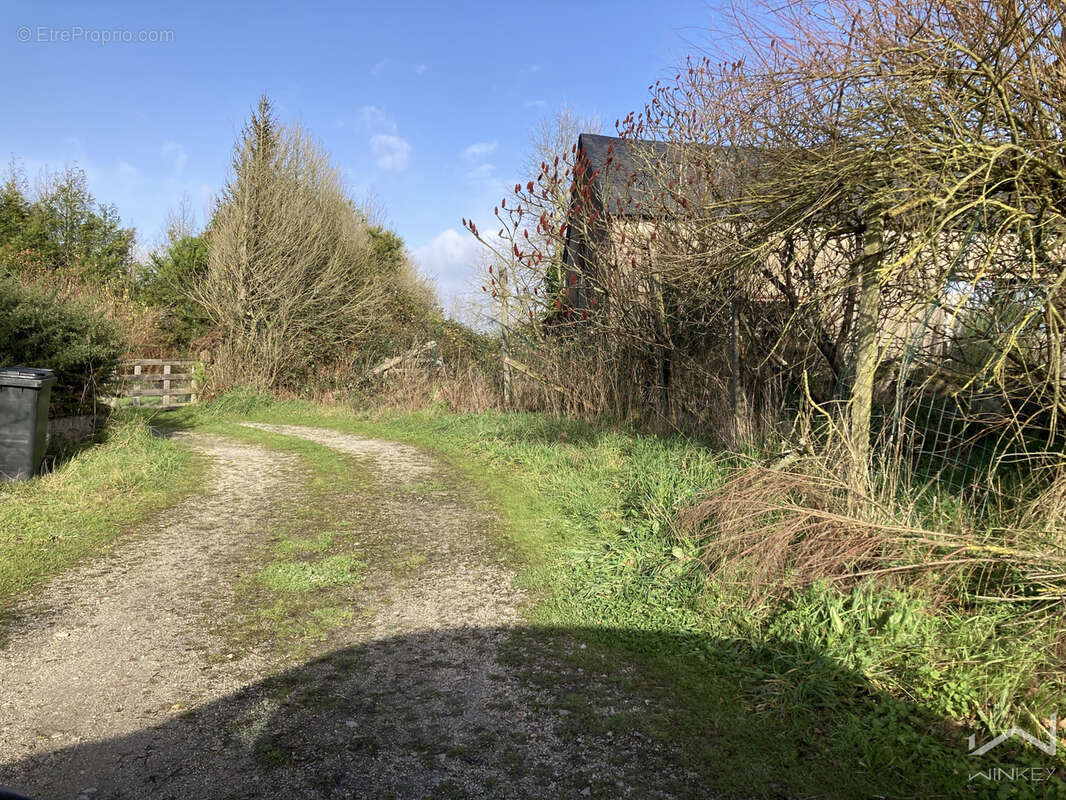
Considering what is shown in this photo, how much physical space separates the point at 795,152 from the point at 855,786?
3.75 metres

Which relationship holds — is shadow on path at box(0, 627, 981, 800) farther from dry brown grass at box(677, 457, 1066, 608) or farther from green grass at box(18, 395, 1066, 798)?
dry brown grass at box(677, 457, 1066, 608)

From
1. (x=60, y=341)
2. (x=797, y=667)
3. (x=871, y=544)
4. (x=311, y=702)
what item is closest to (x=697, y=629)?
(x=797, y=667)

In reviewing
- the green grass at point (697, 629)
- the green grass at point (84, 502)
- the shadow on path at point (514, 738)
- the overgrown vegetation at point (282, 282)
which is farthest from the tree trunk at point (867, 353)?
the overgrown vegetation at point (282, 282)

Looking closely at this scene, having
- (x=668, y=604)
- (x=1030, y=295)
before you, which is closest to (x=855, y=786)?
(x=668, y=604)

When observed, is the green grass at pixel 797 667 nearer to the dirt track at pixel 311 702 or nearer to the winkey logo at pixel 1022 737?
the winkey logo at pixel 1022 737

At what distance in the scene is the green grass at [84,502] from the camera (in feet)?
17.7

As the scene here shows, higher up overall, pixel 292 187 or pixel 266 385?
pixel 292 187

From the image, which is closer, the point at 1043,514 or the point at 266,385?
the point at 1043,514

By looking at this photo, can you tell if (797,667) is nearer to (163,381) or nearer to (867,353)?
(867,353)

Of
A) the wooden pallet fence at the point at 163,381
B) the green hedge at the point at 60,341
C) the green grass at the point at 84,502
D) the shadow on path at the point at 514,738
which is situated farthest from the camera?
the wooden pallet fence at the point at 163,381

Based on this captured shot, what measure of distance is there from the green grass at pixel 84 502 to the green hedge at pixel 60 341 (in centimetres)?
76

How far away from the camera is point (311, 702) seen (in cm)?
340

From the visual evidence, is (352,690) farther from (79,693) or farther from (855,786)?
(855,786)

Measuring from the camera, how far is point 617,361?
436 inches
